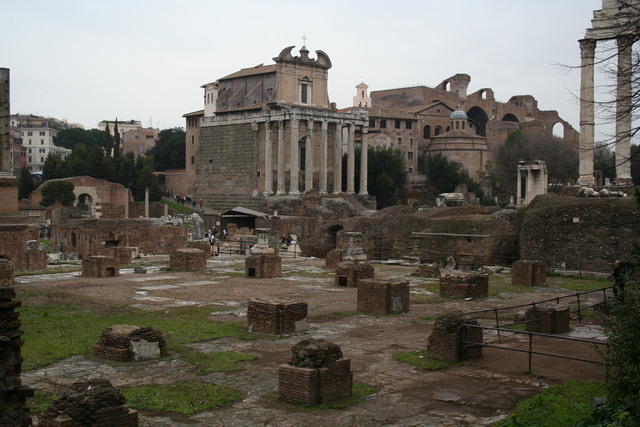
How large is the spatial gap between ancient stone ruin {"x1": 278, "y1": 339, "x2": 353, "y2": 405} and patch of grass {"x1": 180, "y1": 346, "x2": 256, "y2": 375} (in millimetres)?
1691

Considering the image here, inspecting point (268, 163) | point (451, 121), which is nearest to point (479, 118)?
point (451, 121)

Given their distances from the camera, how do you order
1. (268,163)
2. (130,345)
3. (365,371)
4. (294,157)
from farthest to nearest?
(268,163) < (294,157) < (130,345) < (365,371)

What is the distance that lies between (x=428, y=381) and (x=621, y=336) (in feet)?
9.18

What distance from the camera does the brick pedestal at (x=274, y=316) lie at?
13016 mm

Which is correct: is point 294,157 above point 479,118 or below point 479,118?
below

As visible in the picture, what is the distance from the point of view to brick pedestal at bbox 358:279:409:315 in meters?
15.6

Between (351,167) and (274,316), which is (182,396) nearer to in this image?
(274,316)

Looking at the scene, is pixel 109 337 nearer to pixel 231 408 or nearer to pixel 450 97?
pixel 231 408

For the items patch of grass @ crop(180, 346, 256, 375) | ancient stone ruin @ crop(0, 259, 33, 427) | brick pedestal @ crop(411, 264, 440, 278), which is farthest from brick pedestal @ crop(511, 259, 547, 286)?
ancient stone ruin @ crop(0, 259, 33, 427)

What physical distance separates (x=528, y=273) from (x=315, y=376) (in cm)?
1378

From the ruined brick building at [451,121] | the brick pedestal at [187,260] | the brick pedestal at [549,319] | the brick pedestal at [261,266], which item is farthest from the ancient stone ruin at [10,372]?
the ruined brick building at [451,121]

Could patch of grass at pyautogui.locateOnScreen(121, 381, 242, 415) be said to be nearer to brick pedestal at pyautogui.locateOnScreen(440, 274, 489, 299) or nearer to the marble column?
A: brick pedestal at pyautogui.locateOnScreen(440, 274, 489, 299)

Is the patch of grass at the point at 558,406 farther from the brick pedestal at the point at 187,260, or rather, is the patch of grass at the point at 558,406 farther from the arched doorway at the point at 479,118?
the arched doorway at the point at 479,118

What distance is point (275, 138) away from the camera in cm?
5750
